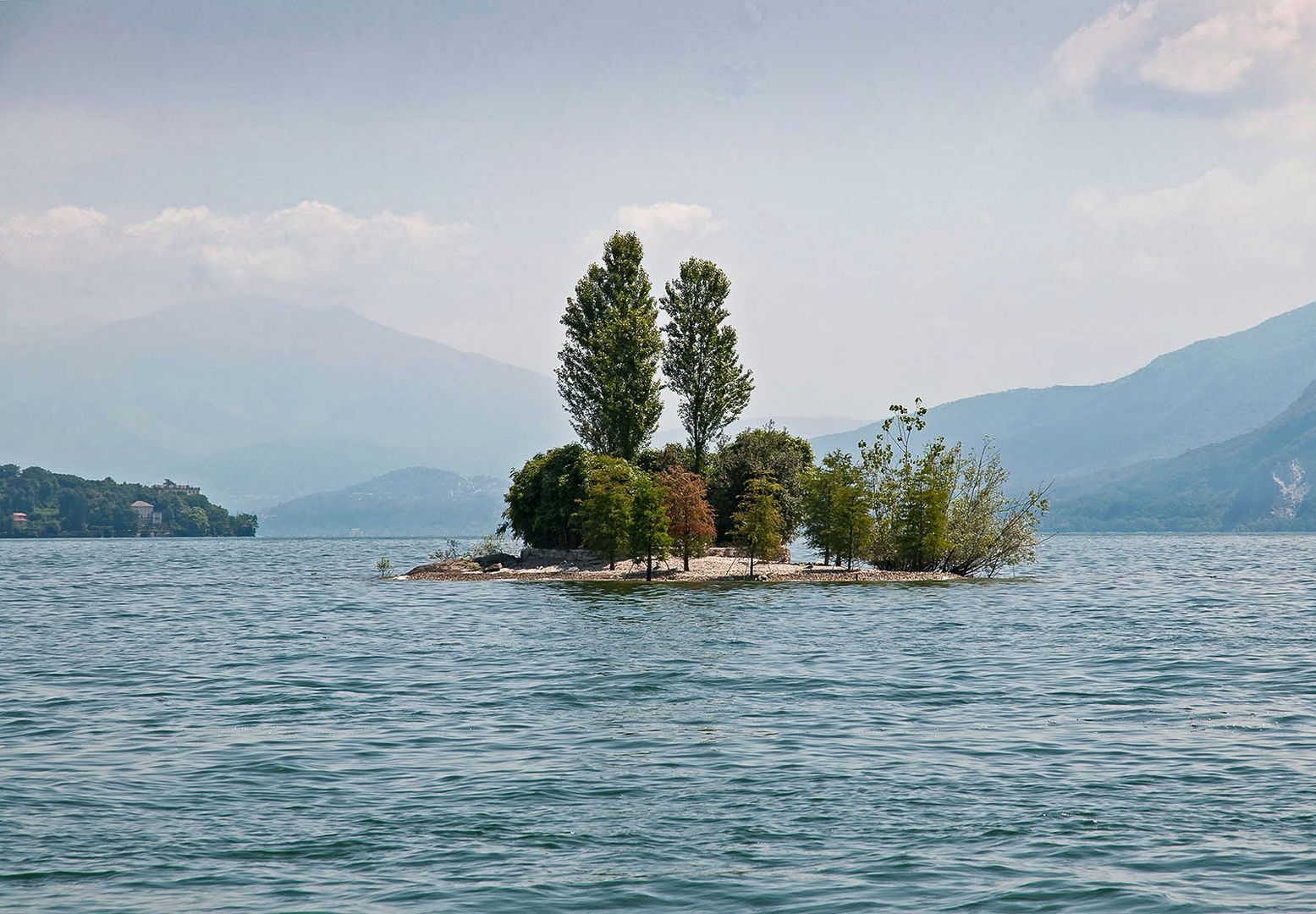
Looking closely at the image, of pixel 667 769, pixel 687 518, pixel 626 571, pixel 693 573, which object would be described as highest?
pixel 687 518

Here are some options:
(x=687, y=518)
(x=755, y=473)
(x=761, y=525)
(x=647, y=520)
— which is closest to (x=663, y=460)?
(x=755, y=473)

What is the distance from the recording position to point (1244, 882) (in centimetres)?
1585

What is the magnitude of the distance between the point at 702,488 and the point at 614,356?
51.4 ft

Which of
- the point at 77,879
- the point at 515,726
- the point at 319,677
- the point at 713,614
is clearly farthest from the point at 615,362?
the point at 77,879

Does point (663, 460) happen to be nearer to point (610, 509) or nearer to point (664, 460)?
point (664, 460)

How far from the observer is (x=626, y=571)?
3371 inches

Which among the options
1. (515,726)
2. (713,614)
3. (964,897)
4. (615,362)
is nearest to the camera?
(964,897)

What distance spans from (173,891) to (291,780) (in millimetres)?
6462

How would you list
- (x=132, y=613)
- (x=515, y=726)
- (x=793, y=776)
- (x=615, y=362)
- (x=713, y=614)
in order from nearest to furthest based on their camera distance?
(x=793, y=776), (x=515, y=726), (x=713, y=614), (x=132, y=613), (x=615, y=362)

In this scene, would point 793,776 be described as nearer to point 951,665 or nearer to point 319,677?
point 951,665

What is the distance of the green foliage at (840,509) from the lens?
83062 mm

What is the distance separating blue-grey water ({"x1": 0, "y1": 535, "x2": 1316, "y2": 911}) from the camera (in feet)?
53.2

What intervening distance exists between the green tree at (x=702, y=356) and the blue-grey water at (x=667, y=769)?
53.0m

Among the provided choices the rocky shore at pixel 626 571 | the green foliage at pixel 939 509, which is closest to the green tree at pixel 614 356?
the rocky shore at pixel 626 571
